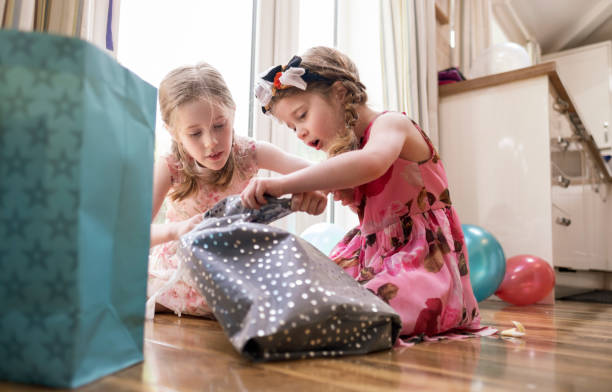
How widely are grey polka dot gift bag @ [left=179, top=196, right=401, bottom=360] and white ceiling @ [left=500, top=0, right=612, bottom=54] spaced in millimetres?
4168

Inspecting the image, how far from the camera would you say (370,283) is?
0.90 metres

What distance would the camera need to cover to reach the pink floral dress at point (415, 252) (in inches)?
35.2

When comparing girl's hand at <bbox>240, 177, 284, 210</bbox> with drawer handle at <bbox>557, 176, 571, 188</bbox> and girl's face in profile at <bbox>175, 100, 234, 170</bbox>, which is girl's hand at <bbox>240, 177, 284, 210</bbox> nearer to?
girl's face in profile at <bbox>175, 100, 234, 170</bbox>

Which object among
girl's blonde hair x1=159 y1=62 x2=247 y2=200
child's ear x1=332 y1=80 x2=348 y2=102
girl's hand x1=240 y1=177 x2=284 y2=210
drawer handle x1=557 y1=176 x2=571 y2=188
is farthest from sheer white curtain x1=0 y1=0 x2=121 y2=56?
drawer handle x1=557 y1=176 x2=571 y2=188

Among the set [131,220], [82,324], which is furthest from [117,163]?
[82,324]

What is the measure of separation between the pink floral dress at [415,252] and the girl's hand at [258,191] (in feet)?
0.87

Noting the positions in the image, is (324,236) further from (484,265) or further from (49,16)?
(49,16)

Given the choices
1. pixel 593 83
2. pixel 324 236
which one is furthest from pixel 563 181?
pixel 593 83

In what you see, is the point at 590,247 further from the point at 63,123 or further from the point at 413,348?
the point at 63,123

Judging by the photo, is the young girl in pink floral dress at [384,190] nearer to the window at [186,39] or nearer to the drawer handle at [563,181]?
the window at [186,39]

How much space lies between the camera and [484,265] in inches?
68.1

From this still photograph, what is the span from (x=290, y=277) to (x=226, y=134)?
57 centimetres

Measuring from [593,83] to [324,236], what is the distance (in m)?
4.23

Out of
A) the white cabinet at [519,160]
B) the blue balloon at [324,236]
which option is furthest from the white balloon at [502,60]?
the blue balloon at [324,236]
